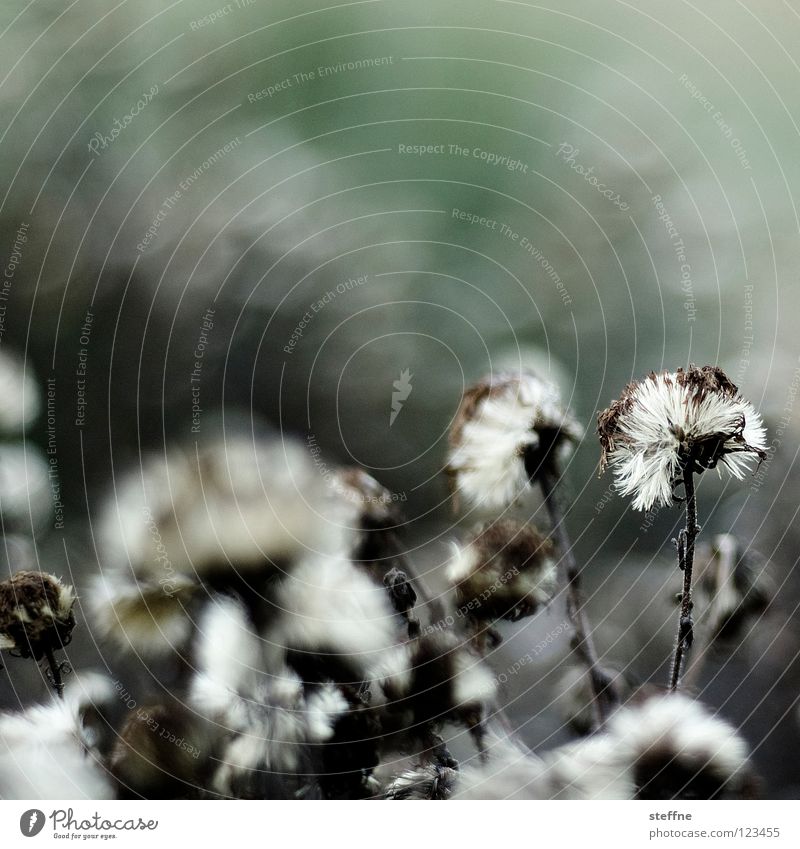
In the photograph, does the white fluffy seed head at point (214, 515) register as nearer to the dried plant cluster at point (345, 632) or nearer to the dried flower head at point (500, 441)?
the dried plant cluster at point (345, 632)

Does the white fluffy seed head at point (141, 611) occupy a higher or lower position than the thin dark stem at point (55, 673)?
higher

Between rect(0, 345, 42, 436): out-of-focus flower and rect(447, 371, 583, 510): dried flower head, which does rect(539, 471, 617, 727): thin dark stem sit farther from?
rect(0, 345, 42, 436): out-of-focus flower

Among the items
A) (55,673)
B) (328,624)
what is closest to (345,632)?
(328,624)

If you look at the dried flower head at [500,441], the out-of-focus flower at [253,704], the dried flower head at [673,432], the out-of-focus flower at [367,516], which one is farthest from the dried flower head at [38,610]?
the dried flower head at [673,432]

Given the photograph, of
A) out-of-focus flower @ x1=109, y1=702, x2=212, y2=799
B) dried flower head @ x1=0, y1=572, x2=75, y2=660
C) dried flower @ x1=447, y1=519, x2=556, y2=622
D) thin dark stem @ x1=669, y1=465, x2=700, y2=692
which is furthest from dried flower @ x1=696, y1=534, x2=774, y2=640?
dried flower head @ x1=0, y1=572, x2=75, y2=660

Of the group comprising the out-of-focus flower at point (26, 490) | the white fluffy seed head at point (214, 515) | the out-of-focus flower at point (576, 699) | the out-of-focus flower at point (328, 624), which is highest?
the out-of-focus flower at point (26, 490)

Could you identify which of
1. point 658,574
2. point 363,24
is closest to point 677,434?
point 658,574

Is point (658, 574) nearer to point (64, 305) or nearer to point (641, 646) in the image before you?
point (641, 646)
